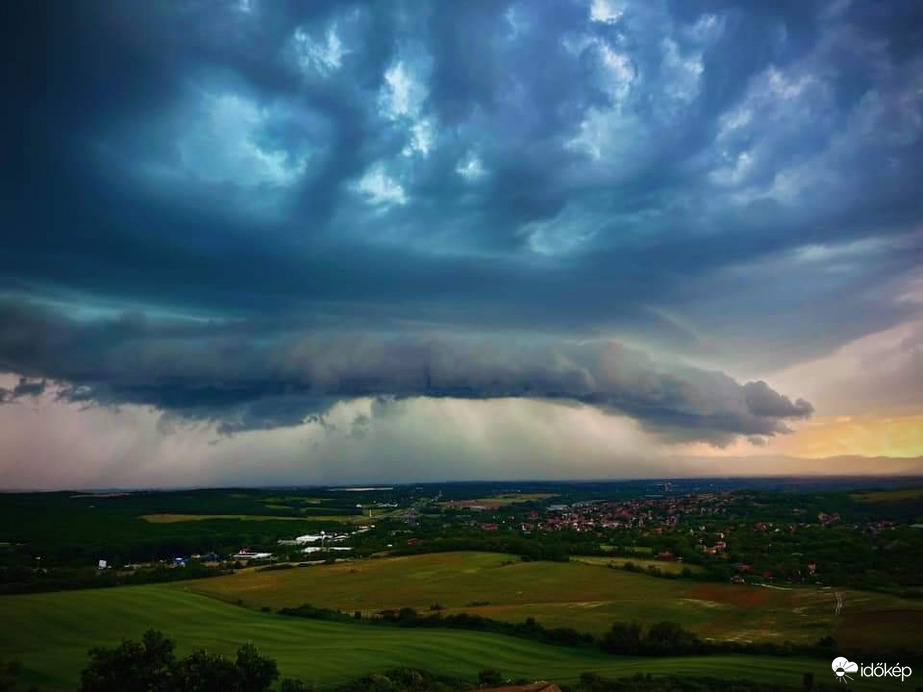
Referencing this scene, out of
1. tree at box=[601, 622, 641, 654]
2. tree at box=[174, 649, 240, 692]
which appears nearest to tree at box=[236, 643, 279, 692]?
tree at box=[174, 649, 240, 692]

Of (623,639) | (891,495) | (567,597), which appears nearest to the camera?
(623,639)

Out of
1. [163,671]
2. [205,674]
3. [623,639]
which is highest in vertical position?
[163,671]

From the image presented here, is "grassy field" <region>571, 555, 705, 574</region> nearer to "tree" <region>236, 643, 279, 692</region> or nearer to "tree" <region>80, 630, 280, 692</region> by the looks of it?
"tree" <region>236, 643, 279, 692</region>

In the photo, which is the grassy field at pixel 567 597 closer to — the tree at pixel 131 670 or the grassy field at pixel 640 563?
the grassy field at pixel 640 563

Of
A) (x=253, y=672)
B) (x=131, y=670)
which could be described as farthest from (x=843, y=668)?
(x=131, y=670)

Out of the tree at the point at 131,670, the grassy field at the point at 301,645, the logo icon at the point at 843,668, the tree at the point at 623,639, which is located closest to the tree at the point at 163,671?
the tree at the point at 131,670

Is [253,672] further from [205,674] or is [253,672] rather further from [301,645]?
[301,645]

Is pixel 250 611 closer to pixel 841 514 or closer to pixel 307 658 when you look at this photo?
pixel 307 658
